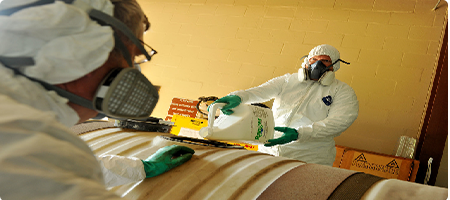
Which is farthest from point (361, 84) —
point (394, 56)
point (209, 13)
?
point (209, 13)

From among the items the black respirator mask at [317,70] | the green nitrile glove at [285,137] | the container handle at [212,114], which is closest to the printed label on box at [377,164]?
the black respirator mask at [317,70]

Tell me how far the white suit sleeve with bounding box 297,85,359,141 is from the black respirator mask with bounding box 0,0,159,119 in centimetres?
136

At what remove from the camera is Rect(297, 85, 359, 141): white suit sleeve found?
1.96 metres

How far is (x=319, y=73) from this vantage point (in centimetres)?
224

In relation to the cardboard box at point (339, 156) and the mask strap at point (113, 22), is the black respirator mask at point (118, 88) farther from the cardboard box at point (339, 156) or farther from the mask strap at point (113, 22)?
the cardboard box at point (339, 156)

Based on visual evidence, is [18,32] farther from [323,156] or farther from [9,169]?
[323,156]

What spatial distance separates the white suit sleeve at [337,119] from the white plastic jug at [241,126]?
338mm

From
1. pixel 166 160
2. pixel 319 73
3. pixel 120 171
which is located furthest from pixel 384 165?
pixel 120 171

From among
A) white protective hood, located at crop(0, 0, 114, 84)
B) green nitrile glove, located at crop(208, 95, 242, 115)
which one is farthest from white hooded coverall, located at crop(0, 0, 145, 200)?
green nitrile glove, located at crop(208, 95, 242, 115)

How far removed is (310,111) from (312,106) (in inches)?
1.6

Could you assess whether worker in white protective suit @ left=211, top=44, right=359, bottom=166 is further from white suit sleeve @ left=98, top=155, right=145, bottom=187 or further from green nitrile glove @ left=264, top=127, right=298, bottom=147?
white suit sleeve @ left=98, top=155, right=145, bottom=187

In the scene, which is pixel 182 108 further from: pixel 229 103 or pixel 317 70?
pixel 229 103

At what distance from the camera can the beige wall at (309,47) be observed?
3061mm

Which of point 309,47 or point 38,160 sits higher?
point 309,47
